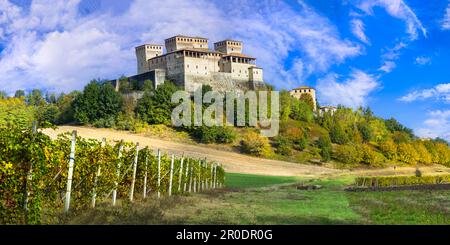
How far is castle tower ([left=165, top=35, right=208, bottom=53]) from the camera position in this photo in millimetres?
129250

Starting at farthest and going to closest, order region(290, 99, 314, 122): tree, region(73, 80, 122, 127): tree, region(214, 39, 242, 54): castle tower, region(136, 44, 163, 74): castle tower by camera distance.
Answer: region(214, 39, 242, 54): castle tower
region(136, 44, 163, 74): castle tower
region(290, 99, 314, 122): tree
region(73, 80, 122, 127): tree

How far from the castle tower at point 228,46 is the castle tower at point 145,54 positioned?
16978mm

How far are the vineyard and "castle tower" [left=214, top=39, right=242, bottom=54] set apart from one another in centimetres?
11136

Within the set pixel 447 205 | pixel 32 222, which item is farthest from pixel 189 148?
pixel 32 222

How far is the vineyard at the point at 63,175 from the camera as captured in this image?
9922mm

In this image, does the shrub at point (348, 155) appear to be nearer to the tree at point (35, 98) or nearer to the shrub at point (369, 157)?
the shrub at point (369, 157)

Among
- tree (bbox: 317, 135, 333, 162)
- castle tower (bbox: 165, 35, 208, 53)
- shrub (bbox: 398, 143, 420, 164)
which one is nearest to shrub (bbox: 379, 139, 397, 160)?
shrub (bbox: 398, 143, 420, 164)

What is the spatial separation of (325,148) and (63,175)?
83.4 metres

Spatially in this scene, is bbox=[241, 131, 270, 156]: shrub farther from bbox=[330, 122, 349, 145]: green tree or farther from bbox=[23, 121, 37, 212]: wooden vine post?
bbox=[23, 121, 37, 212]: wooden vine post

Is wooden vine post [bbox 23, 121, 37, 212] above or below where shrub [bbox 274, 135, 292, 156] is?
below

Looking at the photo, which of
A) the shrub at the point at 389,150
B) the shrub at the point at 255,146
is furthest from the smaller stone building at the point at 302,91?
the shrub at the point at 255,146

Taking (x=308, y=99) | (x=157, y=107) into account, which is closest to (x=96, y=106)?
(x=157, y=107)

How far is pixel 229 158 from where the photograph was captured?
259ft

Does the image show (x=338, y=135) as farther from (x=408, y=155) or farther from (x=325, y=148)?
(x=325, y=148)
